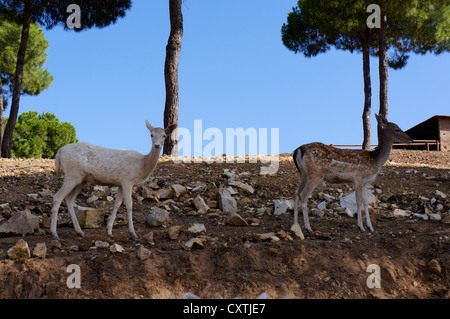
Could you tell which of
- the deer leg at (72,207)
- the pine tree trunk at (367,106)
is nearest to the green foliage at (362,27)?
the pine tree trunk at (367,106)

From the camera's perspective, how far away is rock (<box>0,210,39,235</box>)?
7.50m

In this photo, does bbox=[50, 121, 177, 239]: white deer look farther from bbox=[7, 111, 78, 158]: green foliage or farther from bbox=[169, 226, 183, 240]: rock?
bbox=[7, 111, 78, 158]: green foliage

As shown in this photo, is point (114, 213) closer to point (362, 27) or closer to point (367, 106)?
point (367, 106)

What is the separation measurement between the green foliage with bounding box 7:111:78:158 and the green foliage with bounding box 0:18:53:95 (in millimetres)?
5423

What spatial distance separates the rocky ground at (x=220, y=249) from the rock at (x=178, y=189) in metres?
0.03

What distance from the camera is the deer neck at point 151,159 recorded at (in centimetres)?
698

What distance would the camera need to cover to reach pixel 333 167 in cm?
773

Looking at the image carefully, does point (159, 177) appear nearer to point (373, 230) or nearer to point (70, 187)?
point (70, 187)

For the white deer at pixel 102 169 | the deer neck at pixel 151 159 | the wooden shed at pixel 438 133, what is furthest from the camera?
the wooden shed at pixel 438 133

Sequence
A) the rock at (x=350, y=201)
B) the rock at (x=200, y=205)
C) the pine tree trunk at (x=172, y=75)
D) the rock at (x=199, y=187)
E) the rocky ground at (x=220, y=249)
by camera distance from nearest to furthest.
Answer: the rocky ground at (x=220, y=249) < the rock at (x=200, y=205) < the rock at (x=350, y=201) < the rock at (x=199, y=187) < the pine tree trunk at (x=172, y=75)

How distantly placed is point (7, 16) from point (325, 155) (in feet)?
69.8

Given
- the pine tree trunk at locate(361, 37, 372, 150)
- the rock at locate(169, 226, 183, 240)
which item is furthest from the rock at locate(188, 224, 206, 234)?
the pine tree trunk at locate(361, 37, 372, 150)

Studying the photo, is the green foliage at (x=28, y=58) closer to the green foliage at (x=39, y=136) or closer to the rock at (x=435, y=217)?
the green foliage at (x=39, y=136)

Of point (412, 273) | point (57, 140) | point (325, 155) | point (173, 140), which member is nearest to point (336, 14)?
point (173, 140)
